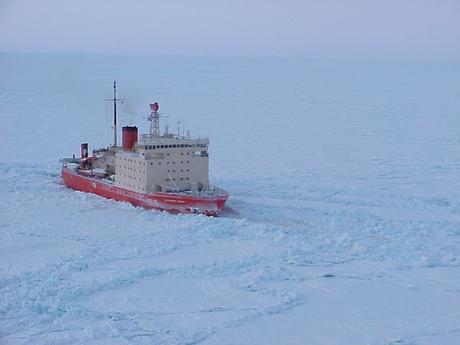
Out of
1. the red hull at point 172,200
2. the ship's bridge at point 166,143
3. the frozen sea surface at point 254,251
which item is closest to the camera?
the frozen sea surface at point 254,251

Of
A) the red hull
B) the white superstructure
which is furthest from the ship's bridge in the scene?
the red hull

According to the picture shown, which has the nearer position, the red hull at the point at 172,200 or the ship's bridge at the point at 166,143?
the red hull at the point at 172,200

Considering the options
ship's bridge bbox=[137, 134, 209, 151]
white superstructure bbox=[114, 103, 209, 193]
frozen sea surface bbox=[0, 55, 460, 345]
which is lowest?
frozen sea surface bbox=[0, 55, 460, 345]

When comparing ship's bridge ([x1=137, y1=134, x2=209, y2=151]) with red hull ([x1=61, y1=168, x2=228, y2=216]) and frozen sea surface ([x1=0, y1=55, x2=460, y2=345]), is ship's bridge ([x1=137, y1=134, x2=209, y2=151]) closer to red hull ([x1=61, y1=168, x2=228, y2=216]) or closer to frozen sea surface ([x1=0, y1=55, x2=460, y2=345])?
red hull ([x1=61, y1=168, x2=228, y2=216])

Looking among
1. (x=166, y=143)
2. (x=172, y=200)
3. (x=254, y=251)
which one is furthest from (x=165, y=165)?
(x=254, y=251)

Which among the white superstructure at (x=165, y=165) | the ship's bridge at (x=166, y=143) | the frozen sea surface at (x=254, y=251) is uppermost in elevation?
the ship's bridge at (x=166, y=143)

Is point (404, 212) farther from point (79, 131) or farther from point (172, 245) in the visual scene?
point (79, 131)

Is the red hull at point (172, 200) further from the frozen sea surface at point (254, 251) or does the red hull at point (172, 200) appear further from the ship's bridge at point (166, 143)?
the ship's bridge at point (166, 143)

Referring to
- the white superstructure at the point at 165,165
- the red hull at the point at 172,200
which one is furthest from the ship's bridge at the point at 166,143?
the red hull at the point at 172,200
